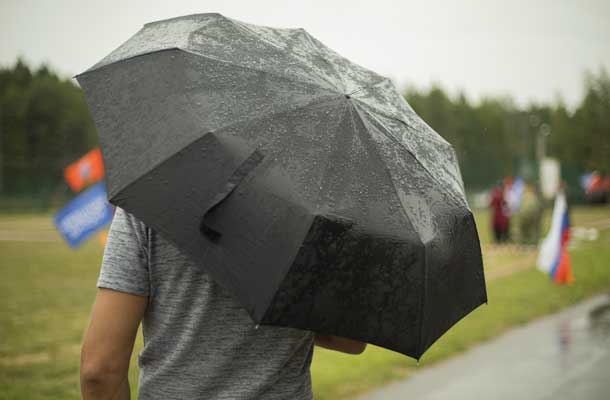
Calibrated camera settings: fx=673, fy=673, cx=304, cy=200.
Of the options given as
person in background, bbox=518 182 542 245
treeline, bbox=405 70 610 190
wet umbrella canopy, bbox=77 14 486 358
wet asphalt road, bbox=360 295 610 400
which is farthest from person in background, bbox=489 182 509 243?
wet umbrella canopy, bbox=77 14 486 358

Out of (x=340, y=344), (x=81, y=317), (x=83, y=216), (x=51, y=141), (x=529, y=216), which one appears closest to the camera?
(x=340, y=344)

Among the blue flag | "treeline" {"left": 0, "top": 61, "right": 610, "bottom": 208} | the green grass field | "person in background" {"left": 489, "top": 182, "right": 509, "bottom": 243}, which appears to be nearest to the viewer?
the green grass field

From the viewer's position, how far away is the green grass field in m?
6.10

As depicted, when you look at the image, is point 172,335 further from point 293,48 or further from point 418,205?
point 293,48

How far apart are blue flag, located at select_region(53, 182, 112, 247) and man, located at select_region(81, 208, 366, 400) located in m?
7.72

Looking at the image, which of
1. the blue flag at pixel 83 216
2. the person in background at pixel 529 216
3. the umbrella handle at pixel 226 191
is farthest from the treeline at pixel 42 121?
the umbrella handle at pixel 226 191

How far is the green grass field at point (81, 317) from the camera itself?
6.10 meters

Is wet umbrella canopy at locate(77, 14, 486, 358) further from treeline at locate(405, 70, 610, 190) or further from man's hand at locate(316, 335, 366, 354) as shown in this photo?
treeline at locate(405, 70, 610, 190)

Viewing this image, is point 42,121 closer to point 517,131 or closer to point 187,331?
point 517,131

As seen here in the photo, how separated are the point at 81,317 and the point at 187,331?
8.00 metres

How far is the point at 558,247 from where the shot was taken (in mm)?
12328

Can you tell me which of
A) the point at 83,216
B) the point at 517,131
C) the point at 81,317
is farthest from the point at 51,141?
the point at 517,131

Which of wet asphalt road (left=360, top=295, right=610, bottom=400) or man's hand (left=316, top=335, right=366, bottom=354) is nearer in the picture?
man's hand (left=316, top=335, right=366, bottom=354)

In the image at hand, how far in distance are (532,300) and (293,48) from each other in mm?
9512
